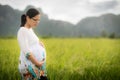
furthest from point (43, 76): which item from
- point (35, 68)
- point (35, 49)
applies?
point (35, 49)

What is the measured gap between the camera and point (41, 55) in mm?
2195

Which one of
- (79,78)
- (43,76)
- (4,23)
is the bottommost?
(79,78)

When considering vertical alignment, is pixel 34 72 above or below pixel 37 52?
below

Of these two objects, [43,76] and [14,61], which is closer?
[43,76]

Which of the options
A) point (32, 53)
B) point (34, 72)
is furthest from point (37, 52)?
point (34, 72)

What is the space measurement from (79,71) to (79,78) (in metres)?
0.13

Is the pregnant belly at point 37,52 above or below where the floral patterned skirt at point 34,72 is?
above

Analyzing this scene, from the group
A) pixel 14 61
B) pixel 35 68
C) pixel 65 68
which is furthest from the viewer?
pixel 14 61

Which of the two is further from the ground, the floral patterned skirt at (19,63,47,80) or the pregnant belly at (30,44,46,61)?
the pregnant belly at (30,44,46,61)

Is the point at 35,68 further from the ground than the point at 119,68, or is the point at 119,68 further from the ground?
the point at 35,68

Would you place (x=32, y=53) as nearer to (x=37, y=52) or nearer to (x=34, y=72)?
(x=37, y=52)

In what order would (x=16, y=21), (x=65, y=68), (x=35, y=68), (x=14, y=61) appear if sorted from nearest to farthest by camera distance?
(x=35, y=68) → (x=65, y=68) → (x=14, y=61) → (x=16, y=21)

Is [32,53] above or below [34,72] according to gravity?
above

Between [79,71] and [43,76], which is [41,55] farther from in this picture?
[79,71]
